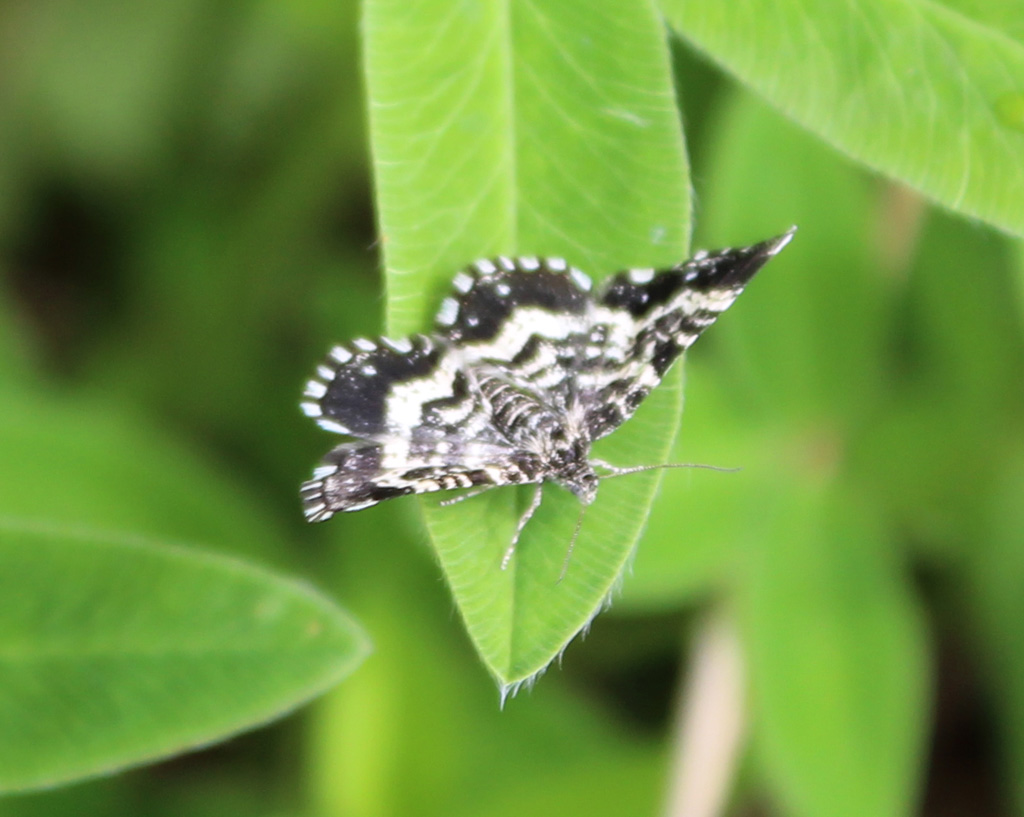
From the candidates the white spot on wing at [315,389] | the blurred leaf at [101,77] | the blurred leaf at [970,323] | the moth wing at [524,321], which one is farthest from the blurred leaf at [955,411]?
the blurred leaf at [101,77]

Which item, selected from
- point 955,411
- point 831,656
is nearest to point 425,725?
point 831,656

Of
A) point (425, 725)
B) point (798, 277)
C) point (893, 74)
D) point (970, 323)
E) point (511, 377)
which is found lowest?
point (425, 725)

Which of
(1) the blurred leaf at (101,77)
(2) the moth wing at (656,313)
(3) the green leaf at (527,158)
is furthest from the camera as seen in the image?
(1) the blurred leaf at (101,77)

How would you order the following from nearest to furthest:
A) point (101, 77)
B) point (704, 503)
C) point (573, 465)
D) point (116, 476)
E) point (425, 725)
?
1. point (573, 465)
2. point (704, 503)
3. point (425, 725)
4. point (116, 476)
5. point (101, 77)

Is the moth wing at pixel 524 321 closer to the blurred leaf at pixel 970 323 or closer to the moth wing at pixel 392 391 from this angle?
the moth wing at pixel 392 391

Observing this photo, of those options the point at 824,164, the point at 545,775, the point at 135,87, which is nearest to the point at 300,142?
the point at 135,87

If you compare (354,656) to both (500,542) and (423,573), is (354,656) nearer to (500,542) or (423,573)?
(500,542)

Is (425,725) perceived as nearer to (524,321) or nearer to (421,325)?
(524,321)
